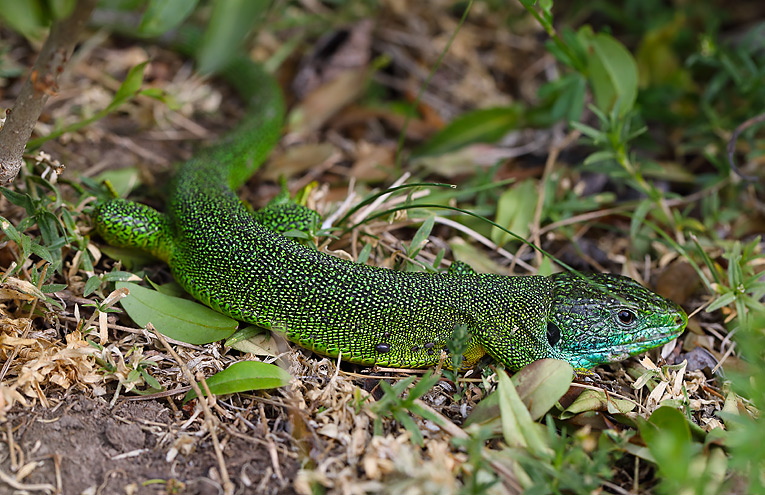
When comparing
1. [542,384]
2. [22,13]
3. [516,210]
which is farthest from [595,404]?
[22,13]

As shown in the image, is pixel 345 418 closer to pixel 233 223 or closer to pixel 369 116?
pixel 233 223

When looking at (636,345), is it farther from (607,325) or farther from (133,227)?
(133,227)

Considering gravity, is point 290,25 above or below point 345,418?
above

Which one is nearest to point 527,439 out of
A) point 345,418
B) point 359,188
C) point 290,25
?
point 345,418

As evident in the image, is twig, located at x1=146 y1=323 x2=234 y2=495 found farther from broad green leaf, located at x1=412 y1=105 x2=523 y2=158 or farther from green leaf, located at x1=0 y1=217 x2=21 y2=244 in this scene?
broad green leaf, located at x1=412 y1=105 x2=523 y2=158

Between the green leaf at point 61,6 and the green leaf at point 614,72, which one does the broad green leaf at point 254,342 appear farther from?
the green leaf at point 614,72

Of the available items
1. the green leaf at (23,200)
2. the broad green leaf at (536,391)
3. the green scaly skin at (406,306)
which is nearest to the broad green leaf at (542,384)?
the broad green leaf at (536,391)

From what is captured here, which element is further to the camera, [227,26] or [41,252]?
[41,252]
